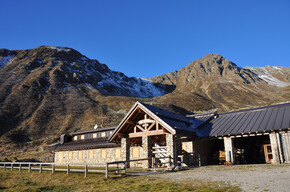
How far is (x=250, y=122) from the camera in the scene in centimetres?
2328

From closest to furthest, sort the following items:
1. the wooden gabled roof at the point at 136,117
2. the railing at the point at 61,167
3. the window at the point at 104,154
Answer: the railing at the point at 61,167, the wooden gabled roof at the point at 136,117, the window at the point at 104,154

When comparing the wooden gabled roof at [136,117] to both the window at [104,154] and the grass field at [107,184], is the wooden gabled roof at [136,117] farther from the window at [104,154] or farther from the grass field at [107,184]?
the window at [104,154]

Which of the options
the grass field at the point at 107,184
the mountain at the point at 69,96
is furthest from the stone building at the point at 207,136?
the mountain at the point at 69,96

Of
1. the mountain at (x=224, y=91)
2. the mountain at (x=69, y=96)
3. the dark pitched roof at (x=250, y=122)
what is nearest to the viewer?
the dark pitched roof at (x=250, y=122)

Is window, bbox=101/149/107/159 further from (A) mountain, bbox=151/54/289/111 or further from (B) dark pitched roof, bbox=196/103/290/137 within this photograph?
(A) mountain, bbox=151/54/289/111

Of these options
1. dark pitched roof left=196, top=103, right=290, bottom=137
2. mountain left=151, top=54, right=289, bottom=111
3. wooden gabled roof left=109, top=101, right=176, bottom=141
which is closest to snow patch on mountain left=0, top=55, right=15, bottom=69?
mountain left=151, top=54, right=289, bottom=111

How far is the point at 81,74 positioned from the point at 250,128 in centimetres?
12741

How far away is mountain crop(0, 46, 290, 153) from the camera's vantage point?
7450 cm

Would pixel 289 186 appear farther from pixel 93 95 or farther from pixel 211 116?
pixel 93 95

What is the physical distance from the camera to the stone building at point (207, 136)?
20625 mm

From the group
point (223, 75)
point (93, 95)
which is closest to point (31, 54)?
point (93, 95)

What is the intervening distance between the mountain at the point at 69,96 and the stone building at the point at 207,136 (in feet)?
150

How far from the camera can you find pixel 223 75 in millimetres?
177250

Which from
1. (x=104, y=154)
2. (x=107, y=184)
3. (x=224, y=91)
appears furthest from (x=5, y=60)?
(x=107, y=184)
